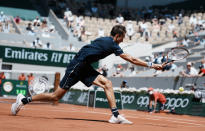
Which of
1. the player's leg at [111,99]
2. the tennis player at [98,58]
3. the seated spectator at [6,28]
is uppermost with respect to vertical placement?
the seated spectator at [6,28]

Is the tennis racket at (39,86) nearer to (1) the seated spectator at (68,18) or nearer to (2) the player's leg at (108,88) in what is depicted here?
(2) the player's leg at (108,88)

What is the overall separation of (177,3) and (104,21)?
300 inches

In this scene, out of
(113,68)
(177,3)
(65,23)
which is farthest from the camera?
(177,3)

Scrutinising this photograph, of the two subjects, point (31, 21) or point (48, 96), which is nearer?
point (48, 96)

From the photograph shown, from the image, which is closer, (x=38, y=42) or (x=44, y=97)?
(x=44, y=97)

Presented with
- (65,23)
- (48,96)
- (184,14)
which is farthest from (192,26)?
(48,96)

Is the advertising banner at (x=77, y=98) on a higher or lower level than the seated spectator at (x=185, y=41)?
lower

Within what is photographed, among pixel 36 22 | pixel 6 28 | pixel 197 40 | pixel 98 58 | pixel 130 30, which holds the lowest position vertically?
pixel 98 58

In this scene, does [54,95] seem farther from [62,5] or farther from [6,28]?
[62,5]

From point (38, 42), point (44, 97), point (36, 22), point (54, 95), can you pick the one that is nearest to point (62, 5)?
point (36, 22)

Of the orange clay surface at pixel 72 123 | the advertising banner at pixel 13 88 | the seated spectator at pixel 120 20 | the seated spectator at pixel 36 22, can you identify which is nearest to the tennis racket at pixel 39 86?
the advertising banner at pixel 13 88

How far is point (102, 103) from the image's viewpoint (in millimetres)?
22453

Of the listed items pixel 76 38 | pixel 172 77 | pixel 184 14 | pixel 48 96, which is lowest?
pixel 48 96

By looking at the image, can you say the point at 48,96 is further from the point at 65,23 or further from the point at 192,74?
the point at 65,23
